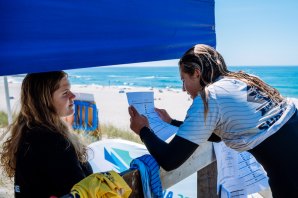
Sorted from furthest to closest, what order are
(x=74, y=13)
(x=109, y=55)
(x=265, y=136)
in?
(x=265, y=136) → (x=109, y=55) → (x=74, y=13)

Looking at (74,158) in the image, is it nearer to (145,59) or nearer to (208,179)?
(145,59)

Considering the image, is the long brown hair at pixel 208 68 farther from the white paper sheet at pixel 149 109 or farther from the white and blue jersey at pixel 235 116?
the white paper sheet at pixel 149 109

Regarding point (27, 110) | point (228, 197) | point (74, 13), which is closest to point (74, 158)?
point (27, 110)

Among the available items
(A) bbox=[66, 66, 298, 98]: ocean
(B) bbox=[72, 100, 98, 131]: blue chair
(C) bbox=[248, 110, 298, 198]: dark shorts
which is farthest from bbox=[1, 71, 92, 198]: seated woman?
(A) bbox=[66, 66, 298, 98]: ocean

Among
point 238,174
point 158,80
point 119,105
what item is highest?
point 238,174

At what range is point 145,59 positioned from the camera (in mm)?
1679

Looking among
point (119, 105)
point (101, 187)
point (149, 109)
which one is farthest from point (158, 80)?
point (101, 187)

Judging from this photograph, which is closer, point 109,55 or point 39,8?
point 39,8

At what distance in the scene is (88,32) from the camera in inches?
53.1

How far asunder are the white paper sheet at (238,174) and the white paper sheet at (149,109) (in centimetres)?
41

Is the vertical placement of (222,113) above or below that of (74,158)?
above

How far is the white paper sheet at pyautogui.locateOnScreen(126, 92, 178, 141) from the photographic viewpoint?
70.6 inches

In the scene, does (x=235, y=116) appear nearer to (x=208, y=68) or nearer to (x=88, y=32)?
(x=208, y=68)

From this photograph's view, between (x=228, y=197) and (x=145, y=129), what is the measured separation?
35.1 inches
